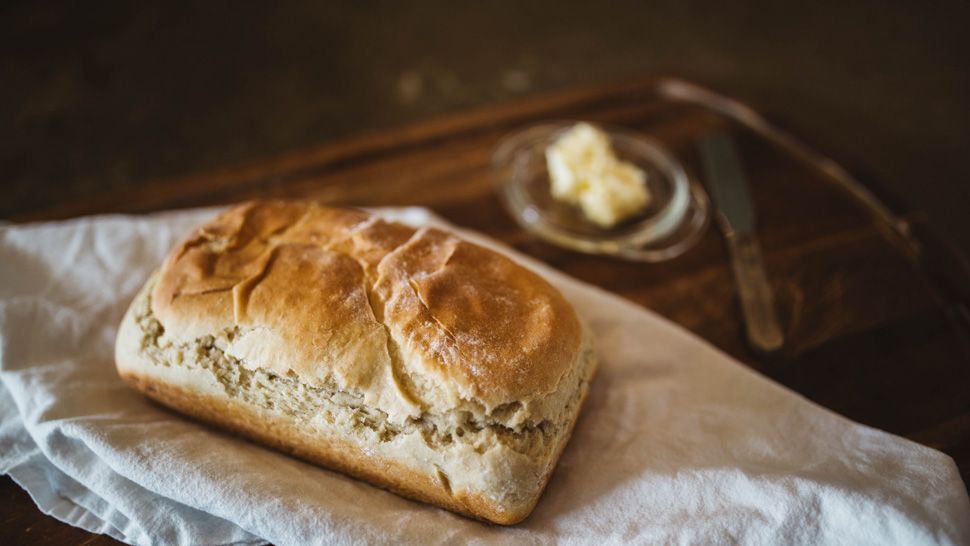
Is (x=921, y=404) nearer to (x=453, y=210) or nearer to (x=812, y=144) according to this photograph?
(x=812, y=144)

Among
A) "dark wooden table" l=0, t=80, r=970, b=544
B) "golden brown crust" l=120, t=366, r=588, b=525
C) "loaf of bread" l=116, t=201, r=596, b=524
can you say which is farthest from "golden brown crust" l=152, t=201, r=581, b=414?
"dark wooden table" l=0, t=80, r=970, b=544

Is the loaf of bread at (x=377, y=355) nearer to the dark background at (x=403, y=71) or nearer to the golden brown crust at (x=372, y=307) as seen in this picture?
the golden brown crust at (x=372, y=307)

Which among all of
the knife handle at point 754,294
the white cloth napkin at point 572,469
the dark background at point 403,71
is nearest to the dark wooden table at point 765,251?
Answer: the knife handle at point 754,294

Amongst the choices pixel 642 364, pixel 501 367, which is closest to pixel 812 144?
pixel 642 364

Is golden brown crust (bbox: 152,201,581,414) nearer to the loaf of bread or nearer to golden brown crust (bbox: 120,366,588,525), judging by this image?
the loaf of bread

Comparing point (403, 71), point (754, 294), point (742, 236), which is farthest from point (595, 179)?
point (403, 71)

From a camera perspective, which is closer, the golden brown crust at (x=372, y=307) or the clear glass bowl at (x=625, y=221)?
the golden brown crust at (x=372, y=307)

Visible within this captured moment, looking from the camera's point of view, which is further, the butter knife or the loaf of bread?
the butter knife
